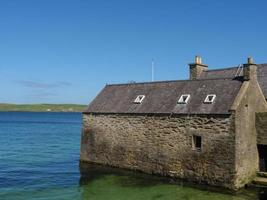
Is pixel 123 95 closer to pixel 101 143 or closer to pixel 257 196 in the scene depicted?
pixel 101 143

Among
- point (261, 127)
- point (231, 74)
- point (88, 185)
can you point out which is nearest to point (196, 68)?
point (231, 74)

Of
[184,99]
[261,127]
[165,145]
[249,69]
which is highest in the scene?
[249,69]

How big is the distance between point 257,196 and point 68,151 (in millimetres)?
25598

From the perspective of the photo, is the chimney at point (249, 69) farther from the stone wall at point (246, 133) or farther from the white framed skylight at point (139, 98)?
the white framed skylight at point (139, 98)

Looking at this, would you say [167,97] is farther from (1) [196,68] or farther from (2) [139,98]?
(1) [196,68]

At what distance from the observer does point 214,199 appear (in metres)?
19.7

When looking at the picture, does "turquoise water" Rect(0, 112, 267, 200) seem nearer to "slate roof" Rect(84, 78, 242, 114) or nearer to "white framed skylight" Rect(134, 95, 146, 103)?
"slate roof" Rect(84, 78, 242, 114)

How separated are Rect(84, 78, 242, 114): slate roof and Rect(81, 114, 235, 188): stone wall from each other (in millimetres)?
548

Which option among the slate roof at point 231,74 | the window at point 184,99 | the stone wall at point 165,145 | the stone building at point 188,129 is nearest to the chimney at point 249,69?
the stone building at point 188,129

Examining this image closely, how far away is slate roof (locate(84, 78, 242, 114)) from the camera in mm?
23173

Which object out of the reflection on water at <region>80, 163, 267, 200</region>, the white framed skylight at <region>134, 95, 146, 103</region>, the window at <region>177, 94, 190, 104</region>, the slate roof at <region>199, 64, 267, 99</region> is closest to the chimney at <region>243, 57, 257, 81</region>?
the window at <region>177, 94, 190, 104</region>

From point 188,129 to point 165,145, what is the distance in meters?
2.05

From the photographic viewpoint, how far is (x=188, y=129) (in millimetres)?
23344

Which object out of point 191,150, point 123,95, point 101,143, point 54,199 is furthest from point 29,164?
point 191,150
